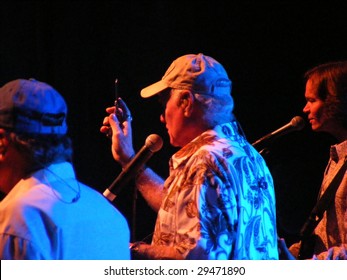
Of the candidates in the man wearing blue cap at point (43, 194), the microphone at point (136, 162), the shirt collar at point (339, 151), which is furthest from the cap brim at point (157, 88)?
the shirt collar at point (339, 151)

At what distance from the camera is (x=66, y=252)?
1.52 metres

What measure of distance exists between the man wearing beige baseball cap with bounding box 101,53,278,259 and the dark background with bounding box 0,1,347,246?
4.71ft

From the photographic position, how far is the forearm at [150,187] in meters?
2.68

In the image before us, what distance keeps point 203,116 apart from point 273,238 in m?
0.48

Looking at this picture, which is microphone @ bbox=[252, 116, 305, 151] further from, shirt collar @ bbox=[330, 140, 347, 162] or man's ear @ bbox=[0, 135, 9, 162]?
man's ear @ bbox=[0, 135, 9, 162]

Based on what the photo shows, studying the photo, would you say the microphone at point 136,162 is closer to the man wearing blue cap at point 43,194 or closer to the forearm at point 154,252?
the forearm at point 154,252

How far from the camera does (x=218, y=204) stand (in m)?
1.95

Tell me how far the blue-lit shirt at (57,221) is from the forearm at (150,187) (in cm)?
94

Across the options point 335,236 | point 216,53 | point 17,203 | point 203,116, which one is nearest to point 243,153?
point 203,116

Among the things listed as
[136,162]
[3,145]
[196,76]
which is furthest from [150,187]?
[3,145]

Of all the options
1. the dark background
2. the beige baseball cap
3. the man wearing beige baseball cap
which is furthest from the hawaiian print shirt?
the dark background

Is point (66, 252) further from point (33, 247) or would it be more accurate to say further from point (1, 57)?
point (1, 57)

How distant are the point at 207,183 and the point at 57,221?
611 millimetres

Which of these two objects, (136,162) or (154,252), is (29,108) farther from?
(136,162)
